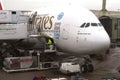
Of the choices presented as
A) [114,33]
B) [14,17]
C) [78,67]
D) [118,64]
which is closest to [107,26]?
[114,33]

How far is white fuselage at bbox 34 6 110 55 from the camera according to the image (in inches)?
720

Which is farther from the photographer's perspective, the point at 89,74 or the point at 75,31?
the point at 75,31

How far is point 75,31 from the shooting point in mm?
19188

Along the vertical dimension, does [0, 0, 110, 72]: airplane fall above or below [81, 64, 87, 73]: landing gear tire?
above

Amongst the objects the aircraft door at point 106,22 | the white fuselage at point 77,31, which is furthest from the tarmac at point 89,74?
the aircraft door at point 106,22

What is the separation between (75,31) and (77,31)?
0.46ft

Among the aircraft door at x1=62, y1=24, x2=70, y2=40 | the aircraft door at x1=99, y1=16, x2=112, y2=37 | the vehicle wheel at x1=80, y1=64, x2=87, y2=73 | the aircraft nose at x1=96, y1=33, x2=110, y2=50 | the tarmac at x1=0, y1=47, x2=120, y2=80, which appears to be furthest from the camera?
the aircraft door at x1=99, y1=16, x2=112, y2=37

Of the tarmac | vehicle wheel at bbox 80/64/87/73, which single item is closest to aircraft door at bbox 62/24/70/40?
vehicle wheel at bbox 80/64/87/73

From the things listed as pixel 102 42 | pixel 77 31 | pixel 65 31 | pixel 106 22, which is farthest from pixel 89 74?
pixel 106 22

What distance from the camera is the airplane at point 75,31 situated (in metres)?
18.3

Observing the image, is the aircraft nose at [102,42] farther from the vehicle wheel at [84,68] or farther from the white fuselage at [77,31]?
the vehicle wheel at [84,68]

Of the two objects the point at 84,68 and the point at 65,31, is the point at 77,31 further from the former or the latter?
the point at 84,68

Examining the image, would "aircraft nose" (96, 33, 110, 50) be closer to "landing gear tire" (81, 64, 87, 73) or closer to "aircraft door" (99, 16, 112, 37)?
"landing gear tire" (81, 64, 87, 73)

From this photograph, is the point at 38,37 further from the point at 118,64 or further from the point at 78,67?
the point at 118,64
